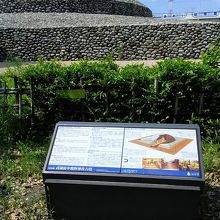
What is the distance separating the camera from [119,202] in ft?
12.6

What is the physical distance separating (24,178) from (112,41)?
1444cm

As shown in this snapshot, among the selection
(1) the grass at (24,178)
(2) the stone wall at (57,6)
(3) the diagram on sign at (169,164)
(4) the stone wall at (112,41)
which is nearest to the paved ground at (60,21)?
(4) the stone wall at (112,41)

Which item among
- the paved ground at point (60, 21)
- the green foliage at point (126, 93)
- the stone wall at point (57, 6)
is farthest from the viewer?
the stone wall at point (57, 6)

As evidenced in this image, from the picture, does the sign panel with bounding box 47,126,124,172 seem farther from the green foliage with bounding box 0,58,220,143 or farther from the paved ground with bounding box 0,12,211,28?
the paved ground with bounding box 0,12,211,28

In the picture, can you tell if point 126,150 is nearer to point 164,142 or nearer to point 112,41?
point 164,142

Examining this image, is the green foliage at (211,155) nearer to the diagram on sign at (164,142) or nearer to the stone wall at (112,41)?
the diagram on sign at (164,142)

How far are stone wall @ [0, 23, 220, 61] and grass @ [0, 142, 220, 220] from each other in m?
12.8

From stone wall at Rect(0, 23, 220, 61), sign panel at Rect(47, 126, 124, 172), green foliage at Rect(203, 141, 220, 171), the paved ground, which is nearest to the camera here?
sign panel at Rect(47, 126, 124, 172)

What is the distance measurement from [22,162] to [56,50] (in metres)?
14.4

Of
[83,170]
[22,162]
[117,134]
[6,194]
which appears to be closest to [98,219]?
[83,170]

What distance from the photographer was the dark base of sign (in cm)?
371

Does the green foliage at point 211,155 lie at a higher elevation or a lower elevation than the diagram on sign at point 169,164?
lower

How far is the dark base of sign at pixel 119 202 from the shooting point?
12.2 ft

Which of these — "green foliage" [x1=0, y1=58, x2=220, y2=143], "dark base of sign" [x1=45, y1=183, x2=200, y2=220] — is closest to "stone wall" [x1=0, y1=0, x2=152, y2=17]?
"green foliage" [x1=0, y1=58, x2=220, y2=143]
